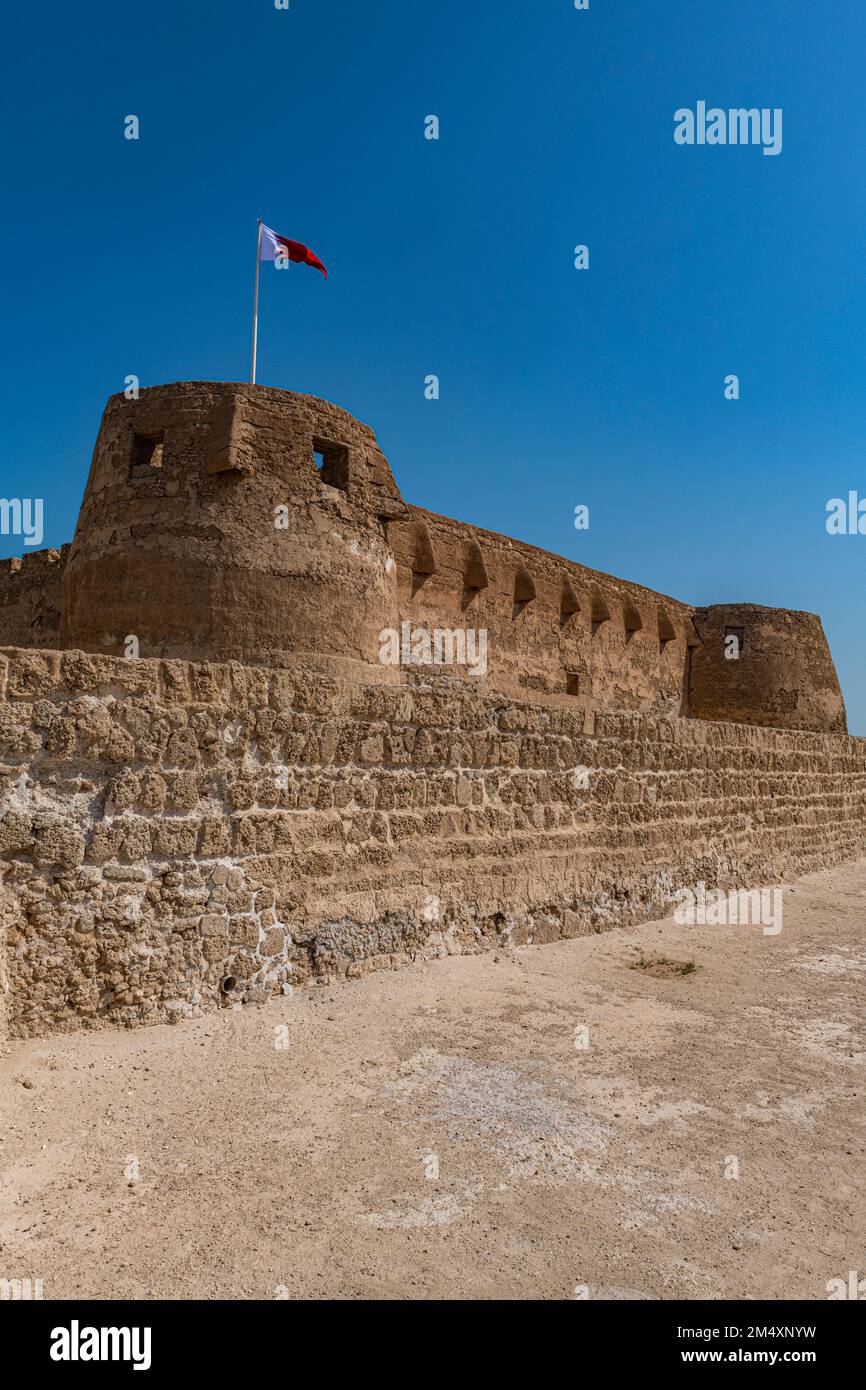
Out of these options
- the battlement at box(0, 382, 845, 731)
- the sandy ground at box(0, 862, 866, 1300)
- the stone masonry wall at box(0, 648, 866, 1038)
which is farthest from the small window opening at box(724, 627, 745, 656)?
the sandy ground at box(0, 862, 866, 1300)

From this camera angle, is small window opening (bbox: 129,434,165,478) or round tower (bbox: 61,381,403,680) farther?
small window opening (bbox: 129,434,165,478)

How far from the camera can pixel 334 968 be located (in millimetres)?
4492

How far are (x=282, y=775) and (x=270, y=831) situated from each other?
28 cm

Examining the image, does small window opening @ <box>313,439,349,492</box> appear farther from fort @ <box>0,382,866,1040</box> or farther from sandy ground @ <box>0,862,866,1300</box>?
sandy ground @ <box>0,862,866,1300</box>

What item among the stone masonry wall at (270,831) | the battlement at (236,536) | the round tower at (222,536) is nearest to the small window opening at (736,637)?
the battlement at (236,536)

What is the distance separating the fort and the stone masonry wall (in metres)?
0.01

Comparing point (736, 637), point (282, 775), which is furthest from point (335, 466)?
point (736, 637)

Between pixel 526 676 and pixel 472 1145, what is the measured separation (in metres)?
13.2

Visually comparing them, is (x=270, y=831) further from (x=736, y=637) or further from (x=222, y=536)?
(x=736, y=637)

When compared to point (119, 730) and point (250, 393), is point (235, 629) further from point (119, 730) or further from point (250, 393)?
point (119, 730)

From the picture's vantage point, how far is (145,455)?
8.33 meters

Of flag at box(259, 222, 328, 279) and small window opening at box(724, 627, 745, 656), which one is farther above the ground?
flag at box(259, 222, 328, 279)

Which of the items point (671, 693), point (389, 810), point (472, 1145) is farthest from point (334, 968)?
point (671, 693)

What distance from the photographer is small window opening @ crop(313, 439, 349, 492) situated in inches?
336
